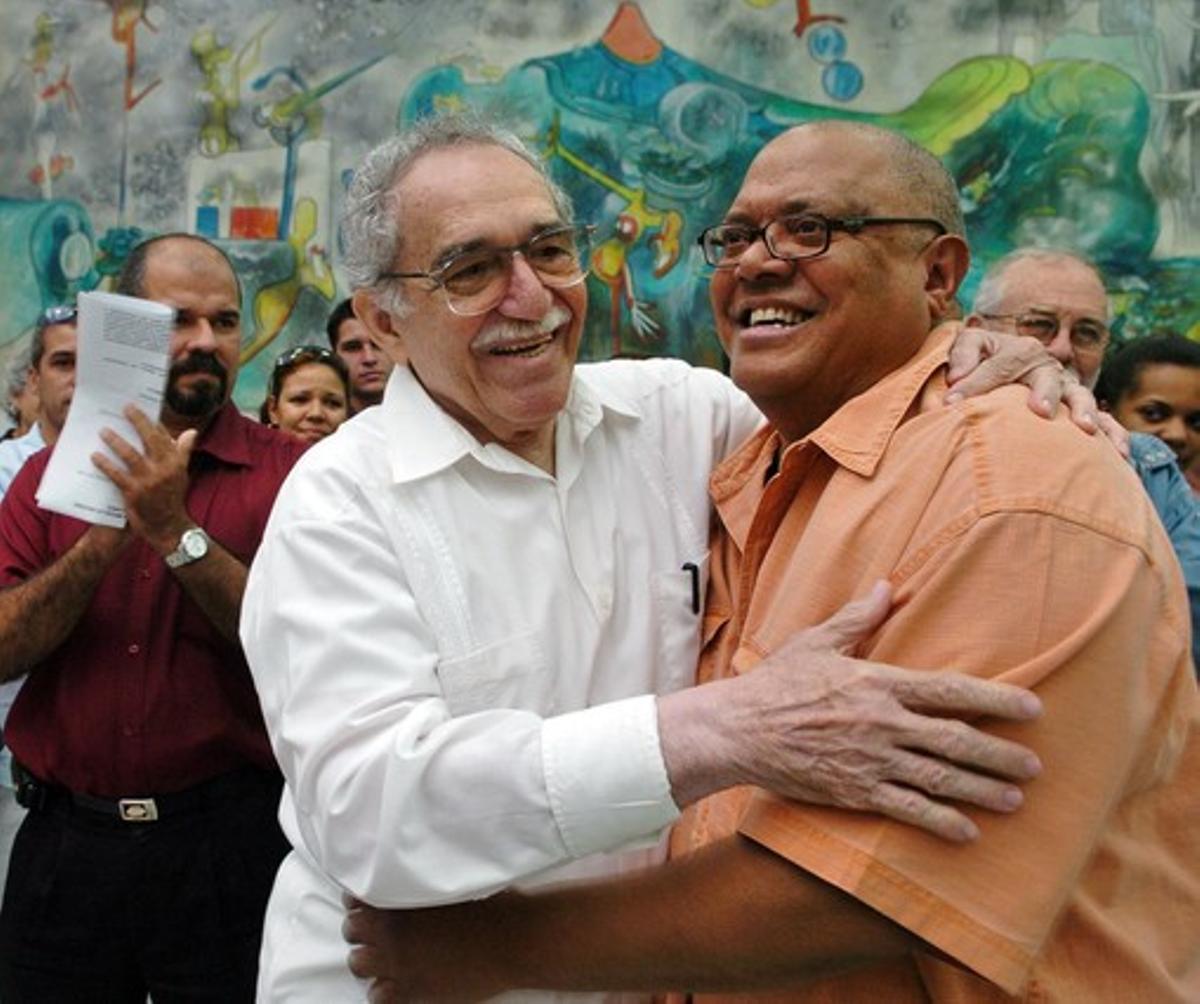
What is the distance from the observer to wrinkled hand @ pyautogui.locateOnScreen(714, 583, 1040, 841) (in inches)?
48.6

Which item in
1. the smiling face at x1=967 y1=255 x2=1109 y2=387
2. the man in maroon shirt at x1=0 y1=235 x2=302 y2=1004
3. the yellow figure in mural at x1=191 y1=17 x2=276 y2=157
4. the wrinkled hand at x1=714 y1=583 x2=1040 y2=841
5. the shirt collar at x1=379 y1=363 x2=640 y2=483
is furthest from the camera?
the yellow figure in mural at x1=191 y1=17 x2=276 y2=157

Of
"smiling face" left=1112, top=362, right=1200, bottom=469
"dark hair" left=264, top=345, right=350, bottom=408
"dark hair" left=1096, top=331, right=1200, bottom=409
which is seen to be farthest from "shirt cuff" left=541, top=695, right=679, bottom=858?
"dark hair" left=264, top=345, right=350, bottom=408

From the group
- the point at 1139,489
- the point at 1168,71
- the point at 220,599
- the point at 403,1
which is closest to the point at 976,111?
the point at 1168,71

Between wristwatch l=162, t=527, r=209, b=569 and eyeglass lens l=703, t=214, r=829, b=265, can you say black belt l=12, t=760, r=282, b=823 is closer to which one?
wristwatch l=162, t=527, r=209, b=569

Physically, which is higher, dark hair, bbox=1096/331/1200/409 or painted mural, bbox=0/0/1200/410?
painted mural, bbox=0/0/1200/410

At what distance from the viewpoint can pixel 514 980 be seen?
1569 millimetres

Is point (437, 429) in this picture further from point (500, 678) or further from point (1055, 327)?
point (1055, 327)

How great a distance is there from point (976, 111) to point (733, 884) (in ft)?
21.3

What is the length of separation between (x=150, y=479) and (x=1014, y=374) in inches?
69.4

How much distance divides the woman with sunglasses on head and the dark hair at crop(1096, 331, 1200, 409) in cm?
251

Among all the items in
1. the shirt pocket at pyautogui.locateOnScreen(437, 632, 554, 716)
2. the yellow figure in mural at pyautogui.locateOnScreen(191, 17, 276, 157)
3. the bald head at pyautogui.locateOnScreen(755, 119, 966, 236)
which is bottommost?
the shirt pocket at pyautogui.locateOnScreen(437, 632, 554, 716)

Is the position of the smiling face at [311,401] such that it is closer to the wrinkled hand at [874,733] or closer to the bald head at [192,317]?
the bald head at [192,317]

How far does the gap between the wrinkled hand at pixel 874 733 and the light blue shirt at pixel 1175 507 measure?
5.53 feet

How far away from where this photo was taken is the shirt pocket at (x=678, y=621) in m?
1.86
